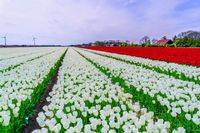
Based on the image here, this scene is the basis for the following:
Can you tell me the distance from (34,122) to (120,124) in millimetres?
2566

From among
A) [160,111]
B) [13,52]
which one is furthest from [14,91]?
[13,52]

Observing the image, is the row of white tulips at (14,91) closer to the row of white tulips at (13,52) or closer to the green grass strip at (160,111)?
the green grass strip at (160,111)

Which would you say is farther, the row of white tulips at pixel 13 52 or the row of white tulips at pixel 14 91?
the row of white tulips at pixel 13 52

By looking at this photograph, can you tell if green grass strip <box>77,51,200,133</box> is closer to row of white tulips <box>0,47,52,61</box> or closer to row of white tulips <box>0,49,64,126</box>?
row of white tulips <box>0,49,64,126</box>

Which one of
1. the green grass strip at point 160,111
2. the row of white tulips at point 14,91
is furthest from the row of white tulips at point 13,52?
the green grass strip at point 160,111

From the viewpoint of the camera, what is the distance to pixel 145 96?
6766 millimetres

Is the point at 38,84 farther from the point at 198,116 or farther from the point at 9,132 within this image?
the point at 198,116

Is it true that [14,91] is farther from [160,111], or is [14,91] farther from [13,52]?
[13,52]

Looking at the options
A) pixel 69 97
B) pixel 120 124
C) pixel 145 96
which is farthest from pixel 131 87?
pixel 120 124

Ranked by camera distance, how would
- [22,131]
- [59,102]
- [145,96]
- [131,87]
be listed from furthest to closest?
[131,87] → [145,96] → [59,102] → [22,131]

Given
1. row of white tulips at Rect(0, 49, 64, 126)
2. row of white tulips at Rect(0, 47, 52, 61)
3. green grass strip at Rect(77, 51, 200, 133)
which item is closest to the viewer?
green grass strip at Rect(77, 51, 200, 133)

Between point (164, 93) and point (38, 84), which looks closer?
point (164, 93)

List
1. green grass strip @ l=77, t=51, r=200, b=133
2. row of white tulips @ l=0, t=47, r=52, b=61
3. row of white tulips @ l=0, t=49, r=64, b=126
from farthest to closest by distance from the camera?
row of white tulips @ l=0, t=47, r=52, b=61 → row of white tulips @ l=0, t=49, r=64, b=126 → green grass strip @ l=77, t=51, r=200, b=133

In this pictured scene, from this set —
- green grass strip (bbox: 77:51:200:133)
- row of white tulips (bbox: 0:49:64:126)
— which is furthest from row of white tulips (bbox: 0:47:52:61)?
green grass strip (bbox: 77:51:200:133)
